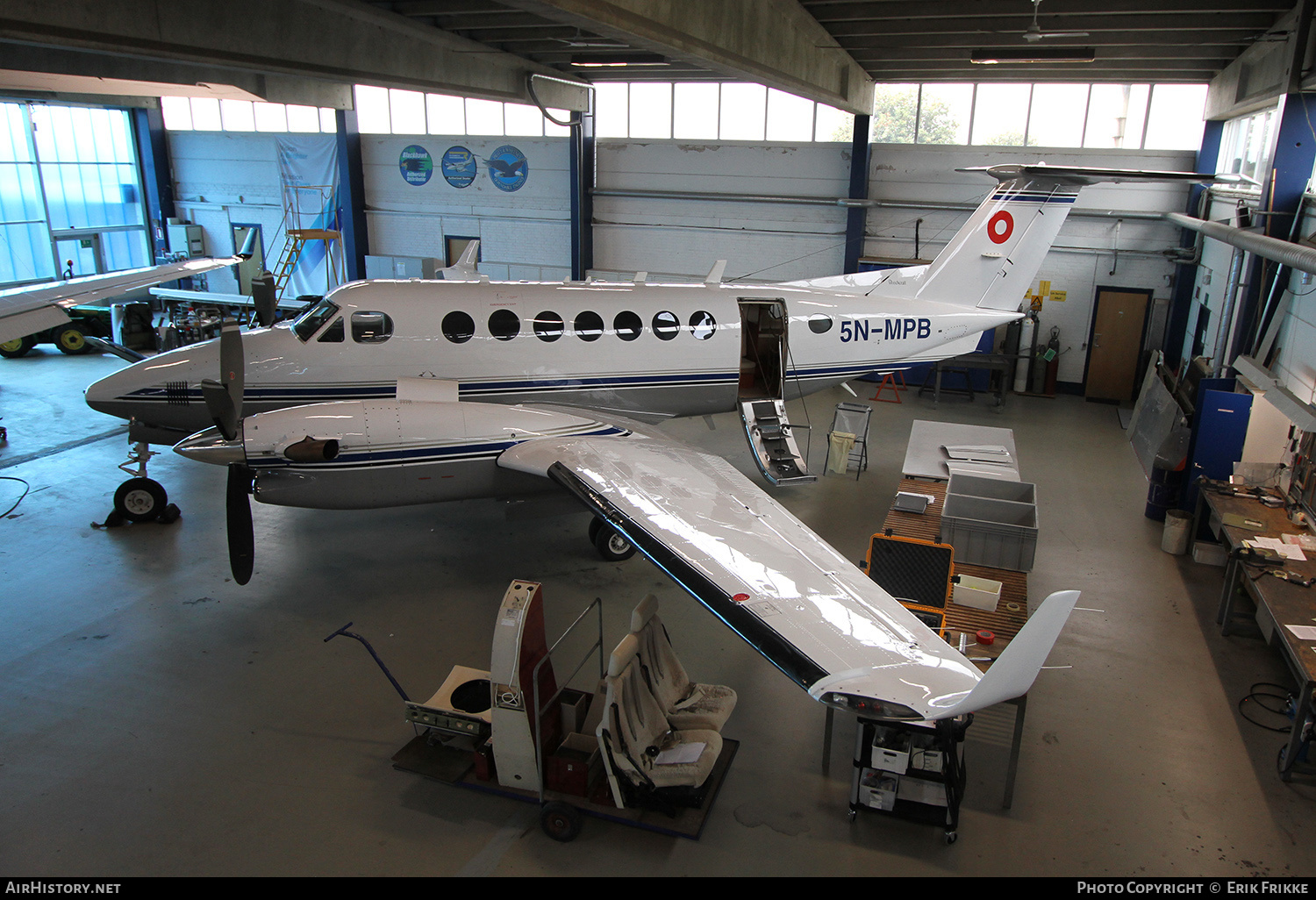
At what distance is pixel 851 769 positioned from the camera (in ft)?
20.3

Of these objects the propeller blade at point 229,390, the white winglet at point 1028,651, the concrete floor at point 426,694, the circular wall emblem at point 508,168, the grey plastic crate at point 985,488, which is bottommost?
the concrete floor at point 426,694

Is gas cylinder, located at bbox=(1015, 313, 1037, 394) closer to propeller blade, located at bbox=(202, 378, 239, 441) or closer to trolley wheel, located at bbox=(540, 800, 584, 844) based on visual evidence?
trolley wheel, located at bbox=(540, 800, 584, 844)

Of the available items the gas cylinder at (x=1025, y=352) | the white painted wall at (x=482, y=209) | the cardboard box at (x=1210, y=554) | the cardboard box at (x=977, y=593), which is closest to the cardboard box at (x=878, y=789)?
the cardboard box at (x=977, y=593)

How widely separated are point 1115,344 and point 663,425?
10.6m

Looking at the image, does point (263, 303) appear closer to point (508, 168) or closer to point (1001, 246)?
point (1001, 246)

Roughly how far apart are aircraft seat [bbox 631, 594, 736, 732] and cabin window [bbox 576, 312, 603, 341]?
5.34 metres

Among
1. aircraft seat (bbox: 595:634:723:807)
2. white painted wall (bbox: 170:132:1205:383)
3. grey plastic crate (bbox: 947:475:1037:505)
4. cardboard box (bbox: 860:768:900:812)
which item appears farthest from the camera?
white painted wall (bbox: 170:132:1205:383)

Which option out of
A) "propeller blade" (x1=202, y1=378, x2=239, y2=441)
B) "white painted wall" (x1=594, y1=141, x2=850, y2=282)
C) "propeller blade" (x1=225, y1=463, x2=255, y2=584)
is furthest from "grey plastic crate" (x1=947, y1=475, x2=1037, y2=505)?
"white painted wall" (x1=594, y1=141, x2=850, y2=282)

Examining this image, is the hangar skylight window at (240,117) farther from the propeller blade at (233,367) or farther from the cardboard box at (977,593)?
the cardboard box at (977,593)

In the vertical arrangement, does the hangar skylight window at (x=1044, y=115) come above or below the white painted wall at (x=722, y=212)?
above

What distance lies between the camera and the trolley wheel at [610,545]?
964 cm

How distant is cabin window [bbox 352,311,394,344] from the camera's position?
9.97 metres

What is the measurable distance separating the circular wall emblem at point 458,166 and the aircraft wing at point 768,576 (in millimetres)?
16218

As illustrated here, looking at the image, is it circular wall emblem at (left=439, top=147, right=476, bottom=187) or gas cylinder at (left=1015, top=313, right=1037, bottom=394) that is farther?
circular wall emblem at (left=439, top=147, right=476, bottom=187)
